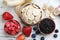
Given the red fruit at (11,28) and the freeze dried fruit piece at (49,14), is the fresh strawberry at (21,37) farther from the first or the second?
the freeze dried fruit piece at (49,14)

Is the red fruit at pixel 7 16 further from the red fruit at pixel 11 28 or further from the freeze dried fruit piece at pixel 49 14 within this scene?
the freeze dried fruit piece at pixel 49 14

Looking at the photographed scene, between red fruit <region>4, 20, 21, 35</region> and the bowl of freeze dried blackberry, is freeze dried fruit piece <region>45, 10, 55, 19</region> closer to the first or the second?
the bowl of freeze dried blackberry

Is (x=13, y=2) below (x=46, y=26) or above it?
above

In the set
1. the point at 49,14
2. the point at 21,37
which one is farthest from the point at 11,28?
the point at 49,14

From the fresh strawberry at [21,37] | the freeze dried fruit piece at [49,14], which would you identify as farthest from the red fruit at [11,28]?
the freeze dried fruit piece at [49,14]

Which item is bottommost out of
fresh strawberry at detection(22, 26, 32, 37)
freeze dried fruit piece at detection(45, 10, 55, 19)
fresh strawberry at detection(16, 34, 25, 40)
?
fresh strawberry at detection(16, 34, 25, 40)

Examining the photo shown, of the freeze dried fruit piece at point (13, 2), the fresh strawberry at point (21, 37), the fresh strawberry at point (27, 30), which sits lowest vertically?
the fresh strawberry at point (21, 37)

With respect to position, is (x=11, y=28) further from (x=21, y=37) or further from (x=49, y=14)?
(x=49, y=14)

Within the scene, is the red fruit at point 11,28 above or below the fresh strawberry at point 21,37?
above

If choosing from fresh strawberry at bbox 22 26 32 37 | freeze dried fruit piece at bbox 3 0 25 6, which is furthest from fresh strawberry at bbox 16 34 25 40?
freeze dried fruit piece at bbox 3 0 25 6
